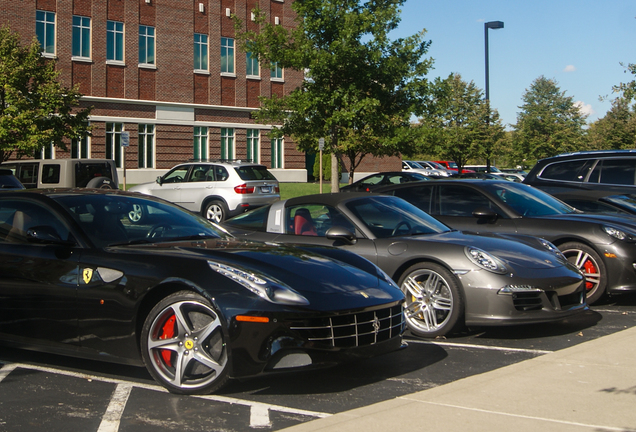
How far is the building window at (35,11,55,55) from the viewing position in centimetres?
3303

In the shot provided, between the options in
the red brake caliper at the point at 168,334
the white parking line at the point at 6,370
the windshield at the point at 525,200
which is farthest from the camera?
the windshield at the point at 525,200

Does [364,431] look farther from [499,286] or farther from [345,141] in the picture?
[345,141]

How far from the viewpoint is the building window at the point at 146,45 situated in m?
36.8

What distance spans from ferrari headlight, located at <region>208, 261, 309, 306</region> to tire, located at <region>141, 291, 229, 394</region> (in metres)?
0.25

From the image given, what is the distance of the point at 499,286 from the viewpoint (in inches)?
248

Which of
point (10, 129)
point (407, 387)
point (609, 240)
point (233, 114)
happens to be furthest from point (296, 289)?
point (233, 114)

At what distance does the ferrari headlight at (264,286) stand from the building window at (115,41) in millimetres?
33391

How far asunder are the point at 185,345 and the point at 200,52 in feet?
119

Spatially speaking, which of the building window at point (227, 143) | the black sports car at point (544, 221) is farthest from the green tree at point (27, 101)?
the black sports car at point (544, 221)

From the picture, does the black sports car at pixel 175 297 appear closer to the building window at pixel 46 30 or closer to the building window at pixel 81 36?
the building window at pixel 46 30

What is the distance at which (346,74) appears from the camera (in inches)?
1021

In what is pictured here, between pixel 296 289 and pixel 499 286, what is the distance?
240cm

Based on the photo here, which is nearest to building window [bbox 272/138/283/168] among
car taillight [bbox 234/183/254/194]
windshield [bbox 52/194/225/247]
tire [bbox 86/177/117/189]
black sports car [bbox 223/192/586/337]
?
tire [bbox 86/177/117/189]

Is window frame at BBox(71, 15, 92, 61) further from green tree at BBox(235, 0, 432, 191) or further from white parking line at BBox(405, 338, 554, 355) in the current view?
white parking line at BBox(405, 338, 554, 355)
